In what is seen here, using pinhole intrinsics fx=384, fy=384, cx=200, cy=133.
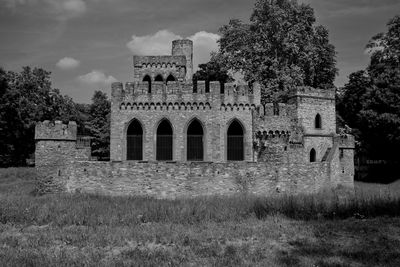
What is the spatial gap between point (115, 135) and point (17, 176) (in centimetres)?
708

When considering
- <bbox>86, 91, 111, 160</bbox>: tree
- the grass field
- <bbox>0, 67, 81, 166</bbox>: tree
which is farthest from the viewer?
<bbox>86, 91, 111, 160</bbox>: tree

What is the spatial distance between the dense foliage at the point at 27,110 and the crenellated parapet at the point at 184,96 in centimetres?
1397

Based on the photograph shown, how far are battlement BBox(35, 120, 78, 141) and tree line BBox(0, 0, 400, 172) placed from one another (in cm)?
1723

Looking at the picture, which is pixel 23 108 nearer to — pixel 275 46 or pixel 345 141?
pixel 275 46

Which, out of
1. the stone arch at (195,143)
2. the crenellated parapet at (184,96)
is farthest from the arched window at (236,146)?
the stone arch at (195,143)

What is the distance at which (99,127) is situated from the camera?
136ft

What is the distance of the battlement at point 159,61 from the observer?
31.6m

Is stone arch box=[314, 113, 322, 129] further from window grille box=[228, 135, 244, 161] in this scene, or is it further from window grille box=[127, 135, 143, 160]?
window grille box=[127, 135, 143, 160]

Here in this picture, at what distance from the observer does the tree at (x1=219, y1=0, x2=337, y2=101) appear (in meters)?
31.7

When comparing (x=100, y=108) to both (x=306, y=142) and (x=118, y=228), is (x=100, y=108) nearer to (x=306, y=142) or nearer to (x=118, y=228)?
(x=306, y=142)

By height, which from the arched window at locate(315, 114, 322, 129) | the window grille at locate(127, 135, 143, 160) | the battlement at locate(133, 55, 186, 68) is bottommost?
the window grille at locate(127, 135, 143, 160)

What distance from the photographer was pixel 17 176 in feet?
85.6

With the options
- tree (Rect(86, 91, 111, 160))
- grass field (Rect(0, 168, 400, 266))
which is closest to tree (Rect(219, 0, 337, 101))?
tree (Rect(86, 91, 111, 160))

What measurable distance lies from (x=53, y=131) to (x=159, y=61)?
1532 centimetres
